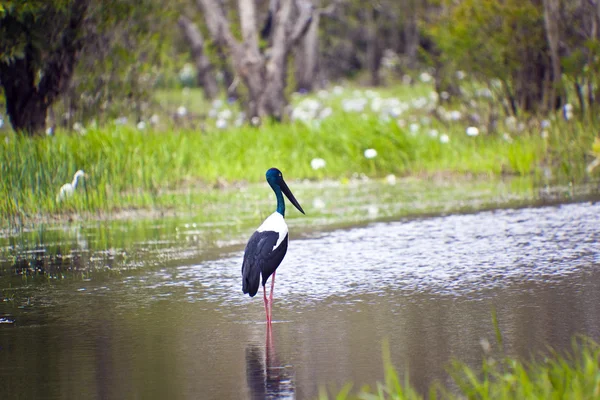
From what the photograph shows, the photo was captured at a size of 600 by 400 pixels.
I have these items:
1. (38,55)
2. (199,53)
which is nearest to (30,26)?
(38,55)

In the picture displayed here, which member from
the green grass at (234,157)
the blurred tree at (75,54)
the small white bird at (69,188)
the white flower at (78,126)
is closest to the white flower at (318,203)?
the green grass at (234,157)

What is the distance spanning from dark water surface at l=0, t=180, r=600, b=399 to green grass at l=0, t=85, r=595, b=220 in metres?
1.13

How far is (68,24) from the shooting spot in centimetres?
1395

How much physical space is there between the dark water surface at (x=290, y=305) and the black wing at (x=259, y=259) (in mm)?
307

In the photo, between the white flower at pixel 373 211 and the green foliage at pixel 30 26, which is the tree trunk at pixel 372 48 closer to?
the green foliage at pixel 30 26

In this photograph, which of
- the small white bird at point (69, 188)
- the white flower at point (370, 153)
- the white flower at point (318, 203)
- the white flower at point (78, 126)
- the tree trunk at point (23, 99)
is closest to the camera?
the small white bird at point (69, 188)

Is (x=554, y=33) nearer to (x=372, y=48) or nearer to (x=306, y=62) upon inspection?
(x=306, y=62)

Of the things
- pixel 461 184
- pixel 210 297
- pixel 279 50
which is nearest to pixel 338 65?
pixel 279 50

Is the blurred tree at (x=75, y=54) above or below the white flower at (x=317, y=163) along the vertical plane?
above

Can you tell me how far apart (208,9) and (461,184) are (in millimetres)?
8133

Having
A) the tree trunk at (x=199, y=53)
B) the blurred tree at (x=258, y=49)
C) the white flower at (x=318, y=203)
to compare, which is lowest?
the white flower at (x=318, y=203)

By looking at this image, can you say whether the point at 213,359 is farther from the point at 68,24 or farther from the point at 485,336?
the point at 68,24

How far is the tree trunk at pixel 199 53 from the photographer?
3356 centimetres

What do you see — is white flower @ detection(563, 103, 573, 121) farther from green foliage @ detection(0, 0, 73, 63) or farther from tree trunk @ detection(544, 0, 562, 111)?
green foliage @ detection(0, 0, 73, 63)
